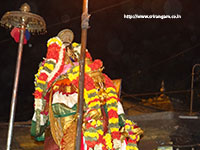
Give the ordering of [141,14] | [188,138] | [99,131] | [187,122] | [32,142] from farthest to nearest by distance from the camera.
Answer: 1. [141,14]
2. [187,122]
3. [32,142]
4. [188,138]
5. [99,131]

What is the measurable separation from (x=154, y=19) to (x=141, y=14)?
1609 mm

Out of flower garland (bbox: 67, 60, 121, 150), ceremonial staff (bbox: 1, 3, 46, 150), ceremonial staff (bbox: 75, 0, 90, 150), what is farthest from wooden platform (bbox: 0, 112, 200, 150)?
ceremonial staff (bbox: 75, 0, 90, 150)

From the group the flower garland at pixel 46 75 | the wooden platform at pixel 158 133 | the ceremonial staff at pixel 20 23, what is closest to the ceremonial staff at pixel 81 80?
the ceremonial staff at pixel 20 23

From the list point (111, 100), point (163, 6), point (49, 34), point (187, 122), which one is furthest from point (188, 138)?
point (49, 34)

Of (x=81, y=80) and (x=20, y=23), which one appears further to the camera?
(x=20, y=23)

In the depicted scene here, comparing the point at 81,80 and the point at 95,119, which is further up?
the point at 81,80

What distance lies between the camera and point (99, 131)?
4.59 meters

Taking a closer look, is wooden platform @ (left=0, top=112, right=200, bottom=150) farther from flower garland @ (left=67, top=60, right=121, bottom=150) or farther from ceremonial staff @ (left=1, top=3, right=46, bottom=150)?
ceremonial staff @ (left=1, top=3, right=46, bottom=150)

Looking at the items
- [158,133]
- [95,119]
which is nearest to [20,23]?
[95,119]

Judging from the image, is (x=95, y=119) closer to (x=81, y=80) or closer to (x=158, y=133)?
(x=81, y=80)

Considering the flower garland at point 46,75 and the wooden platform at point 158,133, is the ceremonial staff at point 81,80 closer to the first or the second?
the flower garland at point 46,75

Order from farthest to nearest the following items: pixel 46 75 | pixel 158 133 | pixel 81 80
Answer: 1. pixel 158 133
2. pixel 46 75
3. pixel 81 80

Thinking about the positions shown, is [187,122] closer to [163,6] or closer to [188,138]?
[188,138]

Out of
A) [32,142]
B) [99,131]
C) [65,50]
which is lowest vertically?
[32,142]
